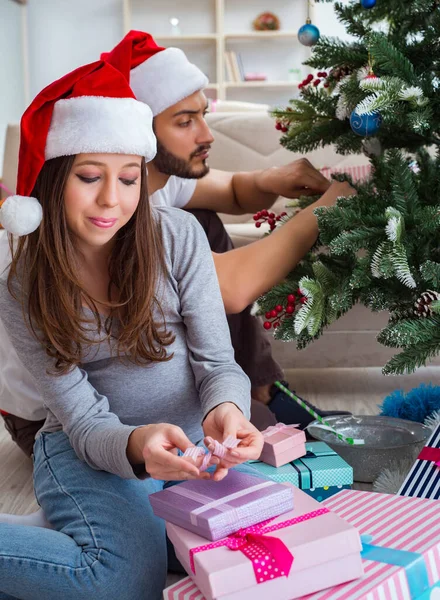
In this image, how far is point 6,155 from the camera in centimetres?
279

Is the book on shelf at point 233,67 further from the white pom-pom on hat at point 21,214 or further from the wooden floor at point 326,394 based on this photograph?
the white pom-pom on hat at point 21,214

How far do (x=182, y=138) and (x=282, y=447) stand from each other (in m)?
0.87

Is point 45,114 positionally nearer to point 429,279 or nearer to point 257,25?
point 429,279

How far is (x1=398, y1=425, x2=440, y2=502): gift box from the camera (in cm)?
129

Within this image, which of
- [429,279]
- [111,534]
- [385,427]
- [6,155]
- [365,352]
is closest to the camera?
[111,534]

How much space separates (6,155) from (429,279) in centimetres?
195

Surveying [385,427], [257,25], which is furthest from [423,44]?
[257,25]

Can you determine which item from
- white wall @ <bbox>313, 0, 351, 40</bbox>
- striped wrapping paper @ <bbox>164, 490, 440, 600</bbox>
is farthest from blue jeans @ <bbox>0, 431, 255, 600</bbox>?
white wall @ <bbox>313, 0, 351, 40</bbox>

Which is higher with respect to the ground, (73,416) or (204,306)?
(204,306)

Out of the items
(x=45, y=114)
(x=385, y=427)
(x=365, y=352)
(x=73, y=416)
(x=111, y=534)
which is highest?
(x=45, y=114)

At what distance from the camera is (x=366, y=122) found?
1324mm

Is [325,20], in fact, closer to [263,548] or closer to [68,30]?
[68,30]

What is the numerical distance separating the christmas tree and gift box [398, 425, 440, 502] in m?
0.16

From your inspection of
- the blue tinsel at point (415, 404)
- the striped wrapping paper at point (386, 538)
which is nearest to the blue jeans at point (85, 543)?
the striped wrapping paper at point (386, 538)
